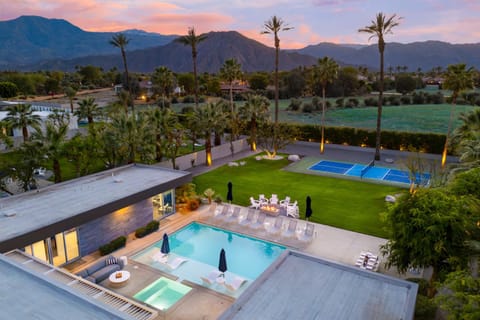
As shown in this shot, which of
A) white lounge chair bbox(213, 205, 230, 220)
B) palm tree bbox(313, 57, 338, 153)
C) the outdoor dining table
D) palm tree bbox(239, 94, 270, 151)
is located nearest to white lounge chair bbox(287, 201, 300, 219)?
the outdoor dining table

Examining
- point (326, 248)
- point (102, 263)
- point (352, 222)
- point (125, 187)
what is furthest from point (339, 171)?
point (102, 263)

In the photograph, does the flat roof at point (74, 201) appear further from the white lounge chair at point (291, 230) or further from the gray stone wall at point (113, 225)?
the white lounge chair at point (291, 230)

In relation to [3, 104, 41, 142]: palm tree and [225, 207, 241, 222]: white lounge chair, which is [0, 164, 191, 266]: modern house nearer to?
[225, 207, 241, 222]: white lounge chair

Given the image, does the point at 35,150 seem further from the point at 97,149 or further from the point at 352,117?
the point at 352,117

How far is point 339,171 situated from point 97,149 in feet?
68.0

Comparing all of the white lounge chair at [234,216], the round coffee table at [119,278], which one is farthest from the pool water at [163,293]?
the white lounge chair at [234,216]

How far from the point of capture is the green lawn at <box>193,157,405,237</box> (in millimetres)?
20328

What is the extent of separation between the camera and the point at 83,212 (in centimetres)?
1505

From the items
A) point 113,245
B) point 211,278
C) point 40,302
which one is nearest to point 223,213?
point 113,245

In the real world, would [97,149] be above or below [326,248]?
above

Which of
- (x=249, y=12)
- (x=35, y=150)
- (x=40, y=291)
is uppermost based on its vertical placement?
(x=249, y=12)

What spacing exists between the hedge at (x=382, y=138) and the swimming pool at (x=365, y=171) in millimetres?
5097

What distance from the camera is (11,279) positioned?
9.67 metres

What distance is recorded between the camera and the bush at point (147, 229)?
17.9m
